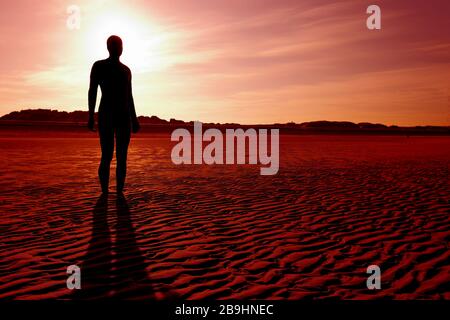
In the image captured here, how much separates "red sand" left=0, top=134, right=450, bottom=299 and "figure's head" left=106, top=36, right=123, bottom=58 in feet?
9.59

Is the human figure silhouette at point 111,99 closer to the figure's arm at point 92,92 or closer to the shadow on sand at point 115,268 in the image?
the figure's arm at point 92,92

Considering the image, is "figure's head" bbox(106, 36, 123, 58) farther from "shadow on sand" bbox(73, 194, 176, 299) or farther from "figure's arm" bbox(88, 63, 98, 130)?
"shadow on sand" bbox(73, 194, 176, 299)

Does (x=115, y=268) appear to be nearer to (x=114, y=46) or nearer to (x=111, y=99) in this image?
(x=111, y=99)

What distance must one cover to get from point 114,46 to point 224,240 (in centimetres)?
446

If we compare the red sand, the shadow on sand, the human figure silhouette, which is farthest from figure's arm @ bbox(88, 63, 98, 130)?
the shadow on sand

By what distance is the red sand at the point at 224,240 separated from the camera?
405cm

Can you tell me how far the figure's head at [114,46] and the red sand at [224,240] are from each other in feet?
9.59

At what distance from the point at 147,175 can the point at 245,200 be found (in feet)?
16.2

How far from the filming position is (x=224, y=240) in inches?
221

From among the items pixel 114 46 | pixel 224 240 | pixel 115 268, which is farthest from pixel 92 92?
pixel 115 268

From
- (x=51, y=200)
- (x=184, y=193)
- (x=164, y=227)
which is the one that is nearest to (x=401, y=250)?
(x=164, y=227)
